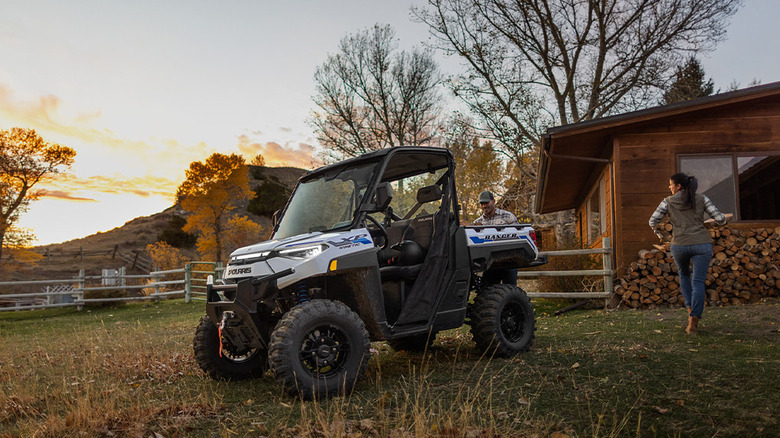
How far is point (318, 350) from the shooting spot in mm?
4891

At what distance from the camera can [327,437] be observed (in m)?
3.62

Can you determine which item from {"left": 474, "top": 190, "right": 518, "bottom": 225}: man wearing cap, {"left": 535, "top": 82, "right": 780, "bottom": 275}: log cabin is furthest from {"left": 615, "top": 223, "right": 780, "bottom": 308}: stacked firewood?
{"left": 474, "top": 190, "right": 518, "bottom": 225}: man wearing cap

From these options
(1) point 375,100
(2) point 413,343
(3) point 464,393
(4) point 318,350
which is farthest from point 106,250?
(3) point 464,393

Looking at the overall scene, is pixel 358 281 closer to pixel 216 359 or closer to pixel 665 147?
pixel 216 359

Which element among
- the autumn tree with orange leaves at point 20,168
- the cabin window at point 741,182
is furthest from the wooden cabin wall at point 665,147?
the autumn tree with orange leaves at point 20,168

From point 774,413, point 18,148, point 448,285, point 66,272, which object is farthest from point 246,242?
point 774,413

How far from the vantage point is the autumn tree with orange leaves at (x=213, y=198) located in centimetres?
4175

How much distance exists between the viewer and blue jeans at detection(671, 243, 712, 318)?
7363 millimetres

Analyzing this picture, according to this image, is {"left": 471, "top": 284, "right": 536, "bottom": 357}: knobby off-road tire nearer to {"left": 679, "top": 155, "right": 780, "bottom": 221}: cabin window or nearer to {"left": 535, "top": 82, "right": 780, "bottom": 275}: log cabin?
{"left": 535, "top": 82, "right": 780, "bottom": 275}: log cabin

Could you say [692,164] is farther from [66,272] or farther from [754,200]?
[66,272]

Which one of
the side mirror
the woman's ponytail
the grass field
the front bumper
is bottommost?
the grass field

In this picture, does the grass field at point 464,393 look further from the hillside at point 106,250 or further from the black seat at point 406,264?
the hillside at point 106,250

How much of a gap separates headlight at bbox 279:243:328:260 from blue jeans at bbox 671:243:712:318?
4829 mm

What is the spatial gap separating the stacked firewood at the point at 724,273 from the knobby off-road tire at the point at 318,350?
780 cm
